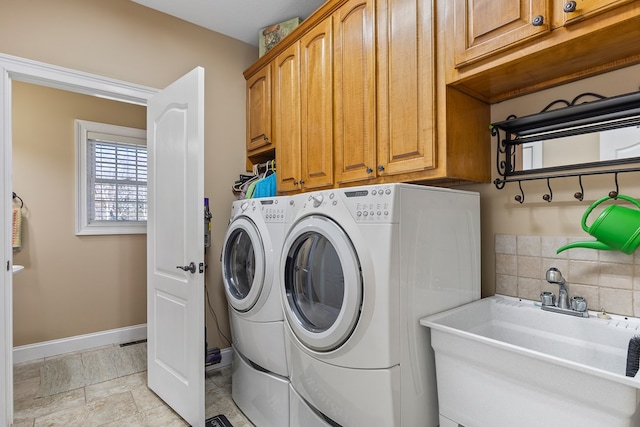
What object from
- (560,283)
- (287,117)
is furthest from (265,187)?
(560,283)

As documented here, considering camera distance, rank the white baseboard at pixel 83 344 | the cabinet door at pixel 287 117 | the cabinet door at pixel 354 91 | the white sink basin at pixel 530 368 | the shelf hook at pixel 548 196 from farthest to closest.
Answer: the white baseboard at pixel 83 344, the cabinet door at pixel 287 117, the cabinet door at pixel 354 91, the shelf hook at pixel 548 196, the white sink basin at pixel 530 368

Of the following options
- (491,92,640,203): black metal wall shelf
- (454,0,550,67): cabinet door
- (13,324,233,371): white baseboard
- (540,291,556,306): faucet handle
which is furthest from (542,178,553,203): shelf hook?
(13,324,233,371): white baseboard

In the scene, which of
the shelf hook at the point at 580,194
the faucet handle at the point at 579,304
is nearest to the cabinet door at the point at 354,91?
the shelf hook at the point at 580,194

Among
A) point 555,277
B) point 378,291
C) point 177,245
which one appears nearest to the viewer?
point 378,291

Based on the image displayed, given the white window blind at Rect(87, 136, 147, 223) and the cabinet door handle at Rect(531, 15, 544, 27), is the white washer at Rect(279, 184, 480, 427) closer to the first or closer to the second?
the cabinet door handle at Rect(531, 15, 544, 27)

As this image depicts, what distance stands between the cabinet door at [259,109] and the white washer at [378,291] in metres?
1.14

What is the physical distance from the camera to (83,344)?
307cm

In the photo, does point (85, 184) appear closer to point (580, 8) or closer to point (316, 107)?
point (316, 107)

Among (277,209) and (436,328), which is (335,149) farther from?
(436,328)

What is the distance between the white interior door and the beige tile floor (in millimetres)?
137

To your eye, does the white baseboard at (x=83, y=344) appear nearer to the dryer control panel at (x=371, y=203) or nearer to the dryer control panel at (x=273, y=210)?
the dryer control panel at (x=273, y=210)

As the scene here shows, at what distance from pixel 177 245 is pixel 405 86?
5.12 feet

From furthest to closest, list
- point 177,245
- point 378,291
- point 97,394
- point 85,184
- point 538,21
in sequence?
point 85,184 → point 97,394 → point 177,245 → point 378,291 → point 538,21

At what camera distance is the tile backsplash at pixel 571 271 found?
4.10 ft
